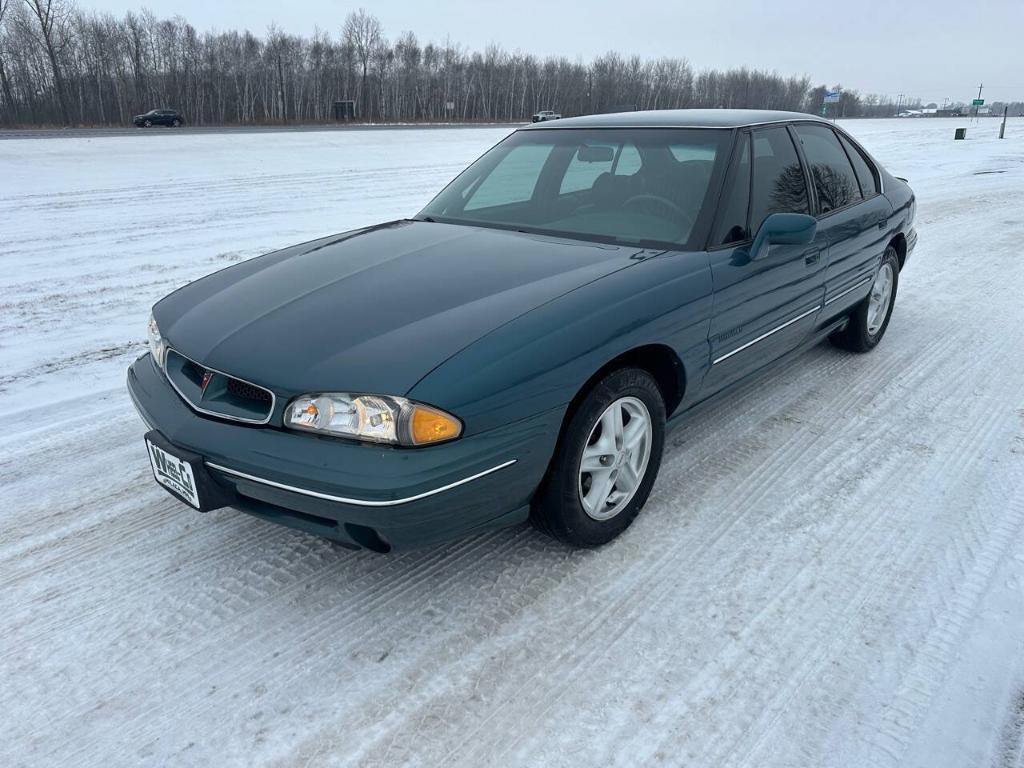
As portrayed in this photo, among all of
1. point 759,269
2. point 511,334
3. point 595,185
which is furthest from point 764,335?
point 511,334

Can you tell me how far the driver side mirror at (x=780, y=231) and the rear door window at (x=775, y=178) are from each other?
9 centimetres

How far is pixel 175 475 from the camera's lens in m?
2.26

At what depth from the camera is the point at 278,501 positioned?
2.09 meters

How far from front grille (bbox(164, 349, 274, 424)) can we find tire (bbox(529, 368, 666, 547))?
0.95m

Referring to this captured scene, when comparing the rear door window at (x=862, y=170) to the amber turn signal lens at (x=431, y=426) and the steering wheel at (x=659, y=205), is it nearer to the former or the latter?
the steering wheel at (x=659, y=205)

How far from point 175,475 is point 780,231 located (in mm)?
2555

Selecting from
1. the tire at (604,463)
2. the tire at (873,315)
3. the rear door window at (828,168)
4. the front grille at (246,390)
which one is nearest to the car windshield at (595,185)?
the tire at (604,463)

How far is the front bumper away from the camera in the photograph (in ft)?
6.40

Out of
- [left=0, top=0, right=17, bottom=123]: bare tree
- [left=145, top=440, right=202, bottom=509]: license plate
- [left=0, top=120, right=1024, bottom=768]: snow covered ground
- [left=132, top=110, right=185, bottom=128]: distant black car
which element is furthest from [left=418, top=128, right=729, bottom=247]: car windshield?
[left=0, top=0, right=17, bottom=123]: bare tree

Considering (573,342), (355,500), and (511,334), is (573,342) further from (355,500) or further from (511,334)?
(355,500)

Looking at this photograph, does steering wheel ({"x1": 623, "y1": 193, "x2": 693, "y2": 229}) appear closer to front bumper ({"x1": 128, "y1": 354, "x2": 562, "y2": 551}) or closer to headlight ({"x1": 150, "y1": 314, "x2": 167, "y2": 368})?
front bumper ({"x1": 128, "y1": 354, "x2": 562, "y2": 551})

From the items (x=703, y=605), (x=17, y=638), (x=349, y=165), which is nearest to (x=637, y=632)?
(x=703, y=605)

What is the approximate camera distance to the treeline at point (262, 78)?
5231 cm

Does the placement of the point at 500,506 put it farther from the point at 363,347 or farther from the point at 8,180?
the point at 8,180
